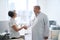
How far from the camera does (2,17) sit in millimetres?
3955

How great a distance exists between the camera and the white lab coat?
106 inches

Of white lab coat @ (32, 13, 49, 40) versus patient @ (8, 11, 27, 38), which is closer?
patient @ (8, 11, 27, 38)

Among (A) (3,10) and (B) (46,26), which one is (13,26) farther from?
(A) (3,10)

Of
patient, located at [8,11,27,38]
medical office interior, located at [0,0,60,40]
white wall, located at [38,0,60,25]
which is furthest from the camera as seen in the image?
white wall, located at [38,0,60,25]

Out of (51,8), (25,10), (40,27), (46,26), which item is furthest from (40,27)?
(51,8)

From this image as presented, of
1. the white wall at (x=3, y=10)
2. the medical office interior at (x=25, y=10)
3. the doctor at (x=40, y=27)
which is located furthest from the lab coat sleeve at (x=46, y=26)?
the white wall at (x=3, y=10)

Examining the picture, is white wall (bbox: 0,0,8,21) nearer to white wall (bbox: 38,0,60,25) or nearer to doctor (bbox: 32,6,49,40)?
white wall (bbox: 38,0,60,25)

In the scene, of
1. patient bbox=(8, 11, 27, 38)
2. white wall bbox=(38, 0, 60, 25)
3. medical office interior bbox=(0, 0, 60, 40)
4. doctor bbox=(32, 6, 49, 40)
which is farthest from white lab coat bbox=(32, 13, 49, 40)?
white wall bbox=(38, 0, 60, 25)

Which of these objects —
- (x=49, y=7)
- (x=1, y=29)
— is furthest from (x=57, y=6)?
(x=1, y=29)

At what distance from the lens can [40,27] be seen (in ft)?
8.86

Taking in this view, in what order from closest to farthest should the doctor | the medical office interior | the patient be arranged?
the patient < the doctor < the medical office interior

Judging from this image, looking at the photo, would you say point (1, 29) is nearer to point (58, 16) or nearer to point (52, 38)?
point (52, 38)

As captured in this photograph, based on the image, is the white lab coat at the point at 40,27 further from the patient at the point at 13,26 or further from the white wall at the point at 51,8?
the white wall at the point at 51,8

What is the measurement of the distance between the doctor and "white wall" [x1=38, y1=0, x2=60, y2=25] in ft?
4.71
